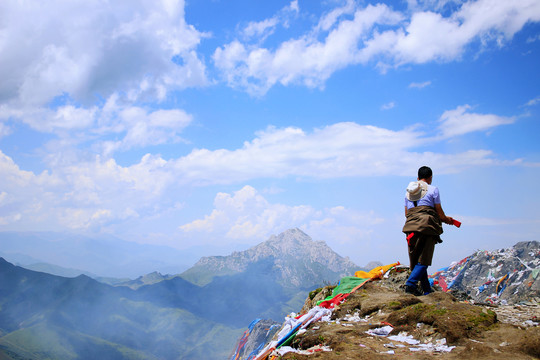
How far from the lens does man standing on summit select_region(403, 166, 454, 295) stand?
8781 millimetres

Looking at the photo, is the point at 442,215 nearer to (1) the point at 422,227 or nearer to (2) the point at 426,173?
(1) the point at 422,227

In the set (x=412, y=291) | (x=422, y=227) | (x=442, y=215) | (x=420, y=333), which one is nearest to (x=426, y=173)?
(x=442, y=215)

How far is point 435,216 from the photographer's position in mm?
8898

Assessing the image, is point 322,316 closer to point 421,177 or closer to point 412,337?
point 412,337

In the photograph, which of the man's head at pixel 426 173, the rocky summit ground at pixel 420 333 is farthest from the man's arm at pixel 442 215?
the rocky summit ground at pixel 420 333

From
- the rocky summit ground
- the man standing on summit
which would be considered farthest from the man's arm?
the rocky summit ground

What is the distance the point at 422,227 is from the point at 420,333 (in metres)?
3.03

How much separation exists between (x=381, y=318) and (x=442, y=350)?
2.11 metres

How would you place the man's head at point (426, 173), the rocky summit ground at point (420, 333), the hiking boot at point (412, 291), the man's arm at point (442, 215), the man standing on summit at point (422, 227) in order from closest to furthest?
the rocky summit ground at point (420, 333), the man standing on summit at point (422, 227), the man's arm at point (442, 215), the hiking boot at point (412, 291), the man's head at point (426, 173)

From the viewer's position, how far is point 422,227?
8.73 meters

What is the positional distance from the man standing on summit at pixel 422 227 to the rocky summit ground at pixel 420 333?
0.76 meters

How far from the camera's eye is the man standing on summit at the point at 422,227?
878cm

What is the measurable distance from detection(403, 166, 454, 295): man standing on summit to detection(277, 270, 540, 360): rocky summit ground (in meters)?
0.76

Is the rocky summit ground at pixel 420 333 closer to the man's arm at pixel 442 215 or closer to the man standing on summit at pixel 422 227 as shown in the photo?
the man standing on summit at pixel 422 227
